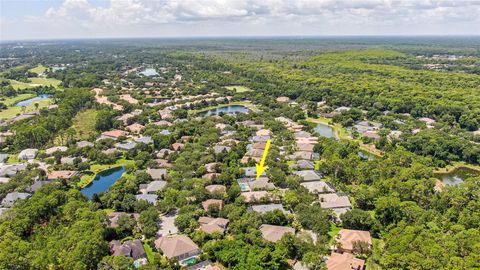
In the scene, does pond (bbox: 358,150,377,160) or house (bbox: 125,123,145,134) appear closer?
pond (bbox: 358,150,377,160)

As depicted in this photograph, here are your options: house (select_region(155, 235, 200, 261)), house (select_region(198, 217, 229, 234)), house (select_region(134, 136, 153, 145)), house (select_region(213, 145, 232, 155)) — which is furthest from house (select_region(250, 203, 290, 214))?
house (select_region(134, 136, 153, 145))

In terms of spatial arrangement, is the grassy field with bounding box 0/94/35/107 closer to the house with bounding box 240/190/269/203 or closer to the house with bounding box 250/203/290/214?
the house with bounding box 240/190/269/203

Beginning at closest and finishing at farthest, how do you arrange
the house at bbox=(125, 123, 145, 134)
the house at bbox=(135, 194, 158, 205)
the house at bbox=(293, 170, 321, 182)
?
the house at bbox=(135, 194, 158, 205) < the house at bbox=(293, 170, 321, 182) < the house at bbox=(125, 123, 145, 134)

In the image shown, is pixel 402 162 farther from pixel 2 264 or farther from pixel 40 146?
pixel 40 146

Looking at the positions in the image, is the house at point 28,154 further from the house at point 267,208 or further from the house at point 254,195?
the house at point 267,208

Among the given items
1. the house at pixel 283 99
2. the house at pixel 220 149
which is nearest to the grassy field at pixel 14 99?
the house at pixel 220 149

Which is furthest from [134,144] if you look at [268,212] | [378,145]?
[378,145]

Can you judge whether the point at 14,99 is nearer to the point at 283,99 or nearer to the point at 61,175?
the point at 61,175
